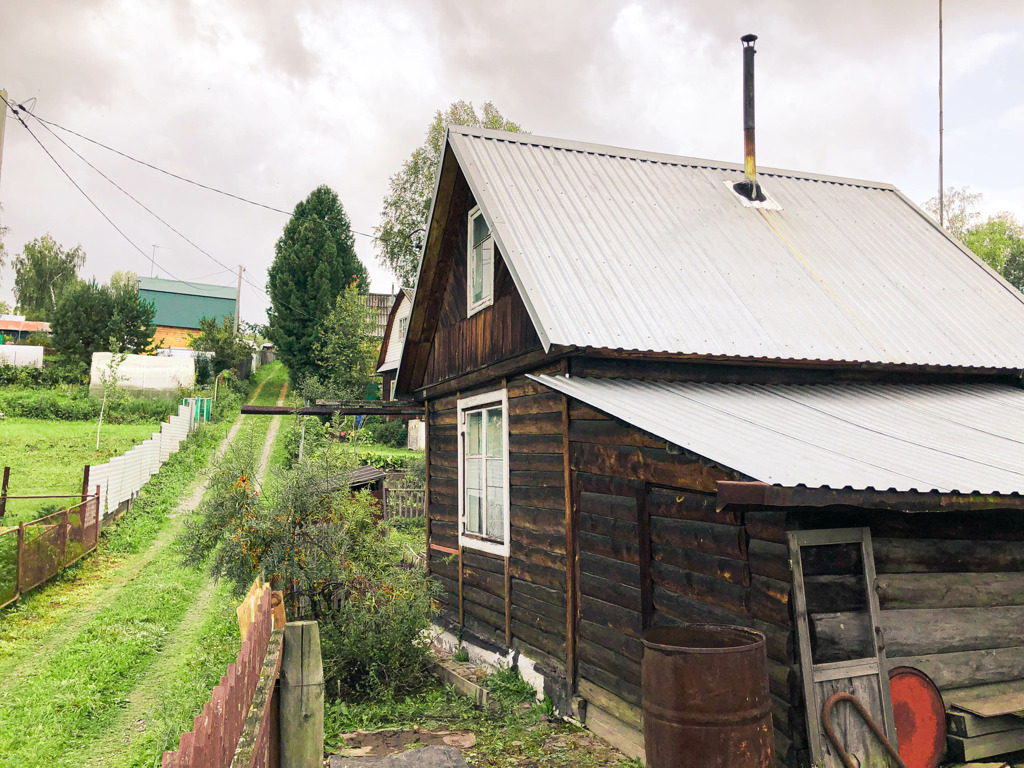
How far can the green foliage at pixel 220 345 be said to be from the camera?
141ft

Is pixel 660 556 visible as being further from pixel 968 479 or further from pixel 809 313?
pixel 809 313

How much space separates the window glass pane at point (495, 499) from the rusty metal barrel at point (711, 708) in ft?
16.0

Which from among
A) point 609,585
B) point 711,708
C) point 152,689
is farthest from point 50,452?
point 711,708

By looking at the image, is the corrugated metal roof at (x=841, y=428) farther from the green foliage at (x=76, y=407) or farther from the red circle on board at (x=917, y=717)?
the green foliage at (x=76, y=407)

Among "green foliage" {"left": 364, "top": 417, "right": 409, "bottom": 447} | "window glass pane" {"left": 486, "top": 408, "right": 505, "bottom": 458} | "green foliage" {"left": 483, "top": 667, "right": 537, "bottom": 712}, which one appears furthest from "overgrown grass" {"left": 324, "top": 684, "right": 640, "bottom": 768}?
"green foliage" {"left": 364, "top": 417, "right": 409, "bottom": 447}

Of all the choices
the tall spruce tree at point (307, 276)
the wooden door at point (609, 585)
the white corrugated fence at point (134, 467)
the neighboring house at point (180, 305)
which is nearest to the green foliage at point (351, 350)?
the tall spruce tree at point (307, 276)

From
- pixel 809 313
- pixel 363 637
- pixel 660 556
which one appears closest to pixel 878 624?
pixel 660 556

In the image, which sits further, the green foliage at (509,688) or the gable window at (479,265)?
the gable window at (479,265)

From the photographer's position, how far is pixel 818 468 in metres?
4.76

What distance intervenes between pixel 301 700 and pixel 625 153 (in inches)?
355

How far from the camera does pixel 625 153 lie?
11172 millimetres

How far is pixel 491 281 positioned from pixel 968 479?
6.07 m

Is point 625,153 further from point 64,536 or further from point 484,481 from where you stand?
point 64,536

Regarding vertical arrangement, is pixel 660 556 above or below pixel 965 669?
above
